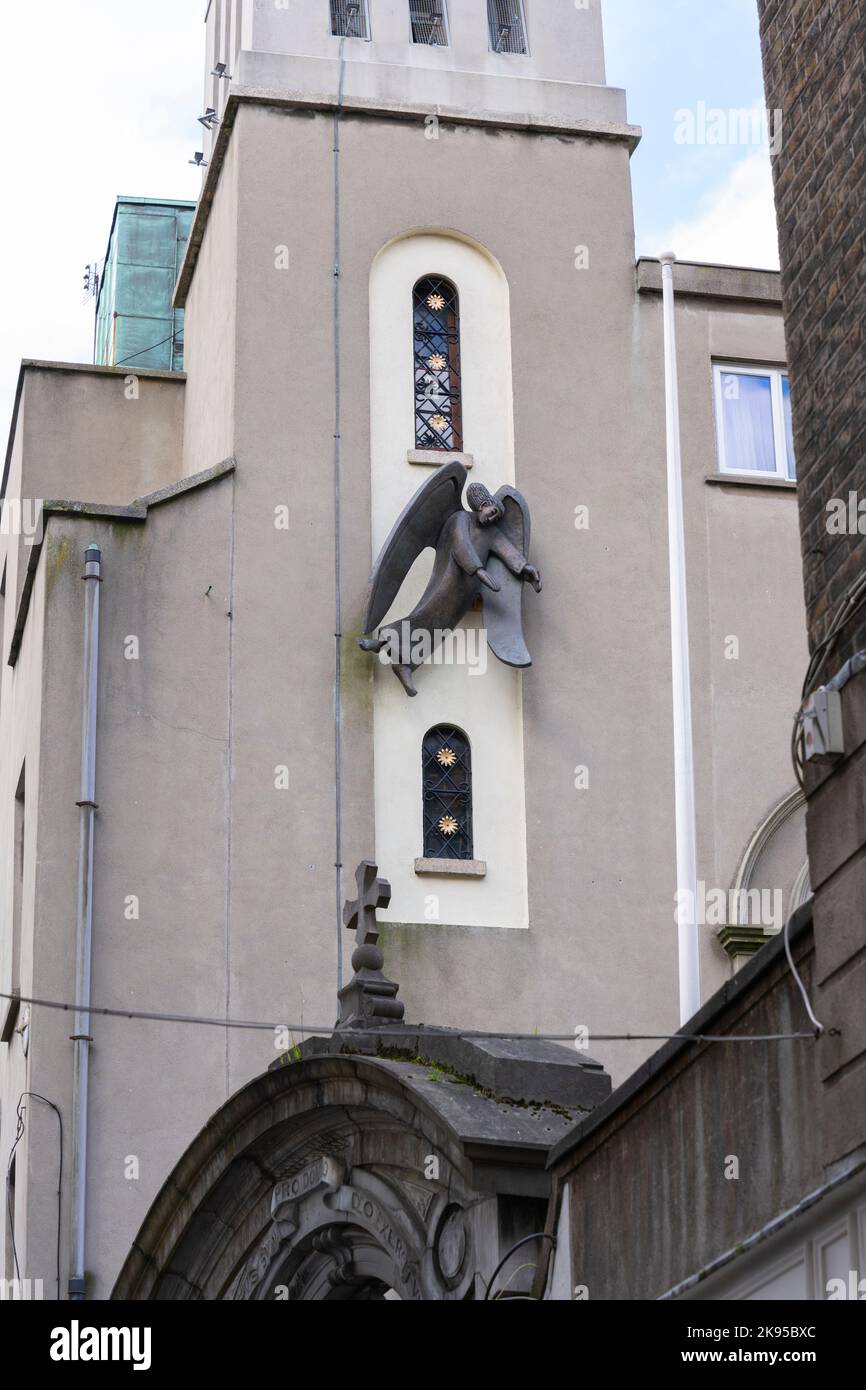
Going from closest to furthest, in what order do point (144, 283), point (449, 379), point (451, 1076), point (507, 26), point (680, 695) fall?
1. point (451, 1076)
2. point (680, 695)
3. point (449, 379)
4. point (507, 26)
5. point (144, 283)

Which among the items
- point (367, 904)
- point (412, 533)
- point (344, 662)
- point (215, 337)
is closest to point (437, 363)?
point (412, 533)

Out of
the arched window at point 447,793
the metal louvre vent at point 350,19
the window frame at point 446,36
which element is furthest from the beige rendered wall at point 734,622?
the metal louvre vent at point 350,19

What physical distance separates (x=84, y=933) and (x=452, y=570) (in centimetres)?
478

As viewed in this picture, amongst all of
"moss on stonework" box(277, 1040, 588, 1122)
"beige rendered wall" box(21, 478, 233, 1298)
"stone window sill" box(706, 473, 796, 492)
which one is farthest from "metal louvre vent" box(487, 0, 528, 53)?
"moss on stonework" box(277, 1040, 588, 1122)

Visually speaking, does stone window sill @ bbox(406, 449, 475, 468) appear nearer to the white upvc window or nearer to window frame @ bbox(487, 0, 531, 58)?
the white upvc window

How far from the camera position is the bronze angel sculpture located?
2302 cm

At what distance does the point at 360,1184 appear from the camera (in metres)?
16.3

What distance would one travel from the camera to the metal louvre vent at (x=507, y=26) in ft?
86.5

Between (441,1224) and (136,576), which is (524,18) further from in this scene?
(441,1224)

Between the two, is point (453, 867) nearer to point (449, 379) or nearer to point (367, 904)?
point (449, 379)

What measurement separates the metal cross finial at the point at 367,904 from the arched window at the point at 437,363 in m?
7.64

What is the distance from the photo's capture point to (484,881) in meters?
22.8

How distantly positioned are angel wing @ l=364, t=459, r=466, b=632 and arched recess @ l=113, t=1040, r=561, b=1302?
21.4 ft

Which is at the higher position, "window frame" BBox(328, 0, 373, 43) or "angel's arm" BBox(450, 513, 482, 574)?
"window frame" BBox(328, 0, 373, 43)
